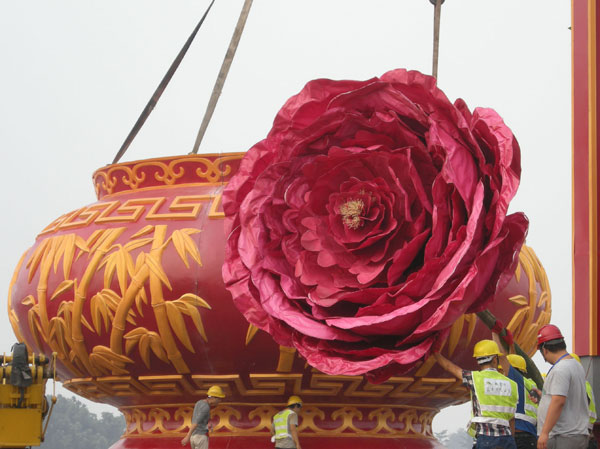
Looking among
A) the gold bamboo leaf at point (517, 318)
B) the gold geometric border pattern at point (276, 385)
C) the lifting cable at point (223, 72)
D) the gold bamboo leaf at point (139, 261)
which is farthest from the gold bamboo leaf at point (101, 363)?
the gold bamboo leaf at point (517, 318)

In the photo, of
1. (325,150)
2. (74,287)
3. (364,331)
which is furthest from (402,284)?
(74,287)

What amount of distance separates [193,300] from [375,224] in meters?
7.65

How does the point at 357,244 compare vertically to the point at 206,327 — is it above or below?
above

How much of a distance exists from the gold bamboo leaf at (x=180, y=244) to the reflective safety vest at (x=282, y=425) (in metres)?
1.89

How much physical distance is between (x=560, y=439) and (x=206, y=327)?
18.3 ft

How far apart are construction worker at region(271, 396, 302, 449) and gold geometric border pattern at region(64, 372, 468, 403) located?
0.88 feet

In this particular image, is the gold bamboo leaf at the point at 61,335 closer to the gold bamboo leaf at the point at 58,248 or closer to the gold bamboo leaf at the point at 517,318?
the gold bamboo leaf at the point at 58,248

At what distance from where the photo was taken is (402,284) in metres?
2.91

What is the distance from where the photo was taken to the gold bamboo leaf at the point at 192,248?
34.9 feet

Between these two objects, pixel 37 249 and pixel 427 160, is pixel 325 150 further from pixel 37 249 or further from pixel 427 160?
pixel 37 249

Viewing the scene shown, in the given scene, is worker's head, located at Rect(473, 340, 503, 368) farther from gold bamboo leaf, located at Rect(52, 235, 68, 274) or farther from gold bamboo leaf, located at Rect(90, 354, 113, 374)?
gold bamboo leaf, located at Rect(52, 235, 68, 274)

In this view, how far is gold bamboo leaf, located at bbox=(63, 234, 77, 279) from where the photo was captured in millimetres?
11164

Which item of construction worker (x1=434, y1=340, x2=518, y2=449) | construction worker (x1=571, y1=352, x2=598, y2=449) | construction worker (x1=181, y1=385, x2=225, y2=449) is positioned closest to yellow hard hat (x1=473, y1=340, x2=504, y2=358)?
construction worker (x1=434, y1=340, x2=518, y2=449)

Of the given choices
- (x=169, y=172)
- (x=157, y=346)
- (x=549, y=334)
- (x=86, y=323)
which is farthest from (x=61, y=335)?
(x=549, y=334)
